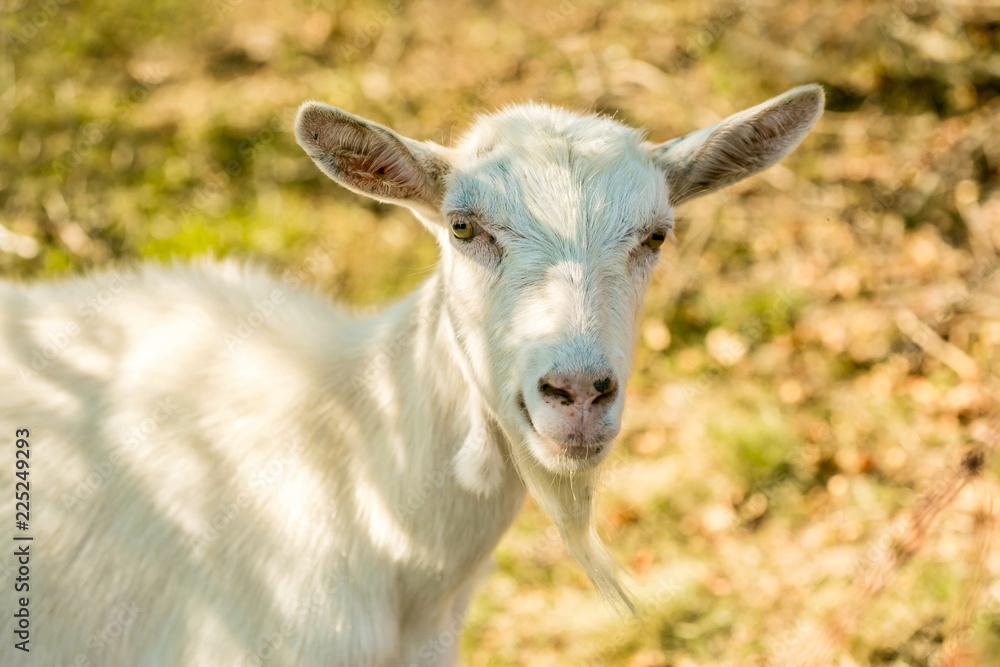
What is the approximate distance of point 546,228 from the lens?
2.65 m

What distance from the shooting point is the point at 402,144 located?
276 cm

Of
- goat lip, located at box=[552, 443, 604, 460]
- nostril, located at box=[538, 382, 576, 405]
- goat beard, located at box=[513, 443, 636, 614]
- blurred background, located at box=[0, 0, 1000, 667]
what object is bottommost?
blurred background, located at box=[0, 0, 1000, 667]

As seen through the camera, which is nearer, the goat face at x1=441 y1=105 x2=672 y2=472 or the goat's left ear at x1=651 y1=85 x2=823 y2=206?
the goat face at x1=441 y1=105 x2=672 y2=472

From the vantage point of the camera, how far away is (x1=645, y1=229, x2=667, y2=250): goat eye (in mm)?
2820

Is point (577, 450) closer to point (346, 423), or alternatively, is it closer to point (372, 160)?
point (346, 423)

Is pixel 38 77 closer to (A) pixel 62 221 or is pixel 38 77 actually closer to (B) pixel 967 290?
(A) pixel 62 221

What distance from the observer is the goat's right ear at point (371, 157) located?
2723 mm

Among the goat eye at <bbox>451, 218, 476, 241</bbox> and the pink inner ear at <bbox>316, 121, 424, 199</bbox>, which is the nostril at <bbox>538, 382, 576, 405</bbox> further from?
the pink inner ear at <bbox>316, 121, 424, 199</bbox>

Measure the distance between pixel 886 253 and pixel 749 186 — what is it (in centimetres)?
114

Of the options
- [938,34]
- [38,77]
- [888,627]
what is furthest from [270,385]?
[938,34]

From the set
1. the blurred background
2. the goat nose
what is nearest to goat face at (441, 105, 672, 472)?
the goat nose

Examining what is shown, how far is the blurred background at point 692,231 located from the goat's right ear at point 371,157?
2.11 meters

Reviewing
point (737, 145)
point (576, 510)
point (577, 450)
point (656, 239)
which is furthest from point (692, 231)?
point (577, 450)

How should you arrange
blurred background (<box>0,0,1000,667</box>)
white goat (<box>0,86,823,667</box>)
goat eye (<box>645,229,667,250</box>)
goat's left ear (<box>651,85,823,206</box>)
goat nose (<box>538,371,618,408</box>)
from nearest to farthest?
goat nose (<box>538,371,618,408</box>) → white goat (<box>0,86,823,667</box>) → goat eye (<box>645,229,667,250</box>) → goat's left ear (<box>651,85,823,206</box>) → blurred background (<box>0,0,1000,667</box>)
